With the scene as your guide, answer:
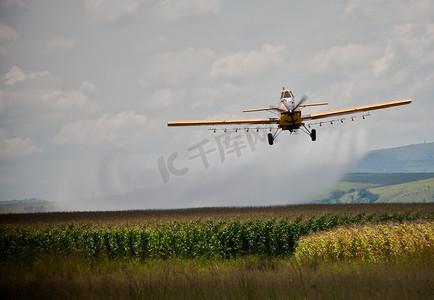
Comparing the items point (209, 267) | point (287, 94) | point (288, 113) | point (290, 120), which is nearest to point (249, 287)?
point (209, 267)

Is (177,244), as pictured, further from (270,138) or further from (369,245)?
(270,138)

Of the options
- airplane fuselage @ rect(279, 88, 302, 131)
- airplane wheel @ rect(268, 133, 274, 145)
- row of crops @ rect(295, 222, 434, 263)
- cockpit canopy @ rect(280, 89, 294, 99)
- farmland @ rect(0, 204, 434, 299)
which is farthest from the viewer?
airplane wheel @ rect(268, 133, 274, 145)

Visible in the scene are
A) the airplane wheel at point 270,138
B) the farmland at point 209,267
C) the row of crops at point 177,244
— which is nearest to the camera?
the farmland at point 209,267

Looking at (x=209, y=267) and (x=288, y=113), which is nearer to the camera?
(x=209, y=267)

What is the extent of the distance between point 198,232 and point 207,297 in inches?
808

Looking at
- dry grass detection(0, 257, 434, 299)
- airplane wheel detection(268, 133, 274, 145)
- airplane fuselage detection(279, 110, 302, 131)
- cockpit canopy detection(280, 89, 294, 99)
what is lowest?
dry grass detection(0, 257, 434, 299)

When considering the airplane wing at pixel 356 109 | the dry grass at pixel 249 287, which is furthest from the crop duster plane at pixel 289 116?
the dry grass at pixel 249 287

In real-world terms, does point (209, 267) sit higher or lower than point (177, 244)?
lower

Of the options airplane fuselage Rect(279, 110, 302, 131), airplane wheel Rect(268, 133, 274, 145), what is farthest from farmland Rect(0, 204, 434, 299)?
airplane wheel Rect(268, 133, 274, 145)

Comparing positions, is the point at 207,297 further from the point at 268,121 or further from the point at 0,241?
the point at 268,121

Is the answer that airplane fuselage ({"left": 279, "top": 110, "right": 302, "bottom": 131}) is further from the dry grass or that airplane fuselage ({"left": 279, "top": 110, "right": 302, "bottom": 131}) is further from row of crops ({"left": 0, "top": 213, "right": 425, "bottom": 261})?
the dry grass

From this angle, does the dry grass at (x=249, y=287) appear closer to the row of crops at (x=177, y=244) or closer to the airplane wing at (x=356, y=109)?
the row of crops at (x=177, y=244)

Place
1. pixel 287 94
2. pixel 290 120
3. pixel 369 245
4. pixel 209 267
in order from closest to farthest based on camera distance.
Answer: pixel 369 245 < pixel 209 267 < pixel 290 120 < pixel 287 94

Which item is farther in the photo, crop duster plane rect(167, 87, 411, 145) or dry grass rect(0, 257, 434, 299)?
crop duster plane rect(167, 87, 411, 145)
